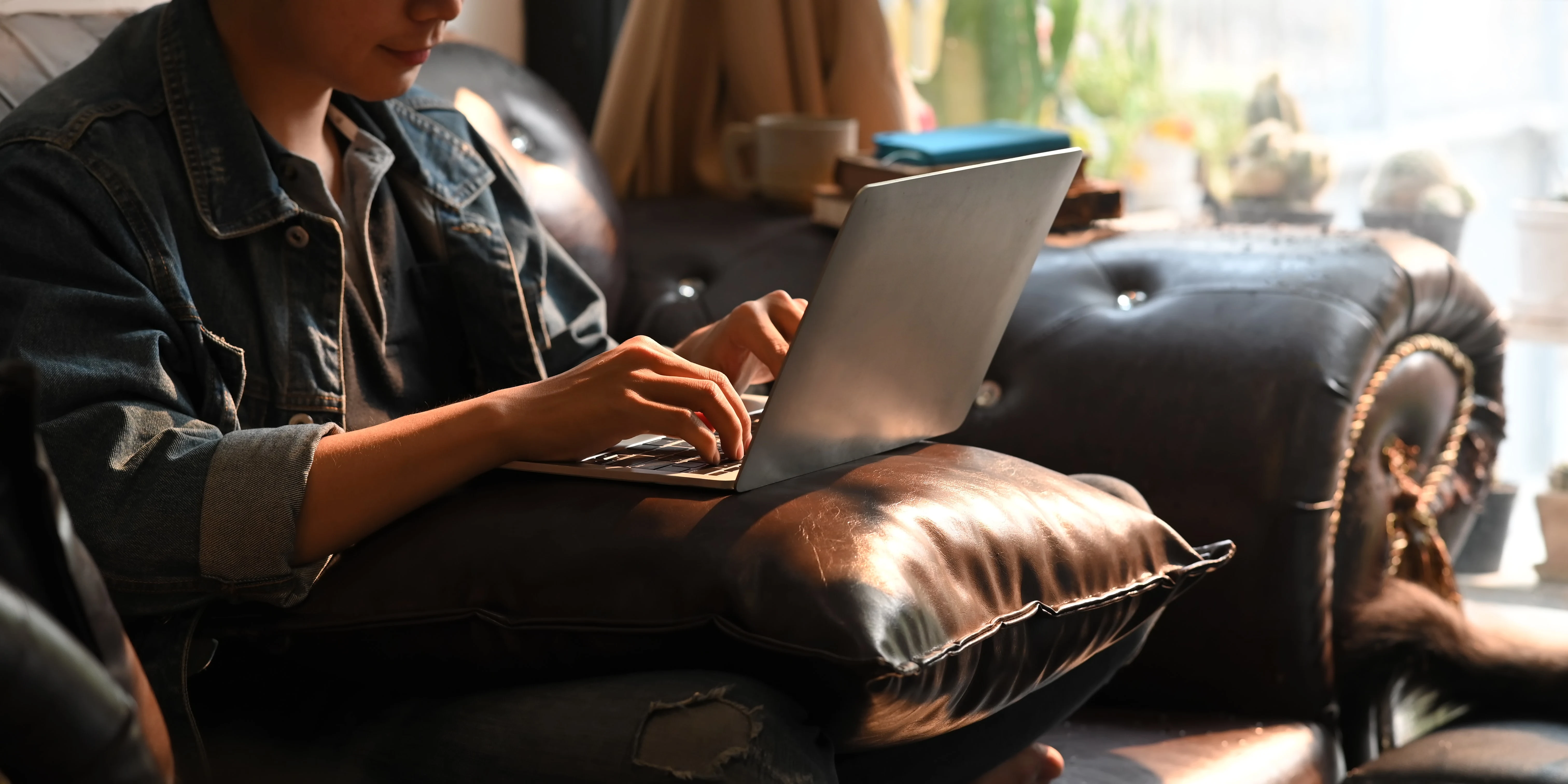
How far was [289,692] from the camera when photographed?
2.90 ft

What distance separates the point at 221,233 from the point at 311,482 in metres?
0.22

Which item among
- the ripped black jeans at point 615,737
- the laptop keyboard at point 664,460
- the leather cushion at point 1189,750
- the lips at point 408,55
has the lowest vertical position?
the leather cushion at point 1189,750

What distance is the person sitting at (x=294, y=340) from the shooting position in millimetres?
834

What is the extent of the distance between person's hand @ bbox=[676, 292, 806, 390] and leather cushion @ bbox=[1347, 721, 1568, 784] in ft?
2.05

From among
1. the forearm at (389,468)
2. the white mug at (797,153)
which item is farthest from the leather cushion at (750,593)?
the white mug at (797,153)

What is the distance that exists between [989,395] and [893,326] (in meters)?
0.49

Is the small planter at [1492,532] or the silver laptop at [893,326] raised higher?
the silver laptop at [893,326]

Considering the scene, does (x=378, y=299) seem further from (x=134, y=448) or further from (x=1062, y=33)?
(x=1062, y=33)

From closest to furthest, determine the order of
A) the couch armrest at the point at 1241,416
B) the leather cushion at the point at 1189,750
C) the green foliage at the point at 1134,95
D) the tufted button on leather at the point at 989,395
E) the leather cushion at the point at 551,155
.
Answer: the leather cushion at the point at 1189,750 < the couch armrest at the point at 1241,416 < the tufted button on leather at the point at 989,395 < the leather cushion at the point at 551,155 < the green foliage at the point at 1134,95

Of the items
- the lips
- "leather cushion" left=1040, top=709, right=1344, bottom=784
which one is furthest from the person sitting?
"leather cushion" left=1040, top=709, right=1344, bottom=784

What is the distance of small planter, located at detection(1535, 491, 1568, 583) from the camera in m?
1.83

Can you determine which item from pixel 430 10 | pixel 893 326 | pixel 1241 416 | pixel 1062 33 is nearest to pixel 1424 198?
pixel 1062 33

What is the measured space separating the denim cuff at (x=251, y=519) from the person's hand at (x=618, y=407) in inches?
5.3

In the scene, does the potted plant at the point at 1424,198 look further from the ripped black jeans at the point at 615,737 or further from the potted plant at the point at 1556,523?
the ripped black jeans at the point at 615,737
